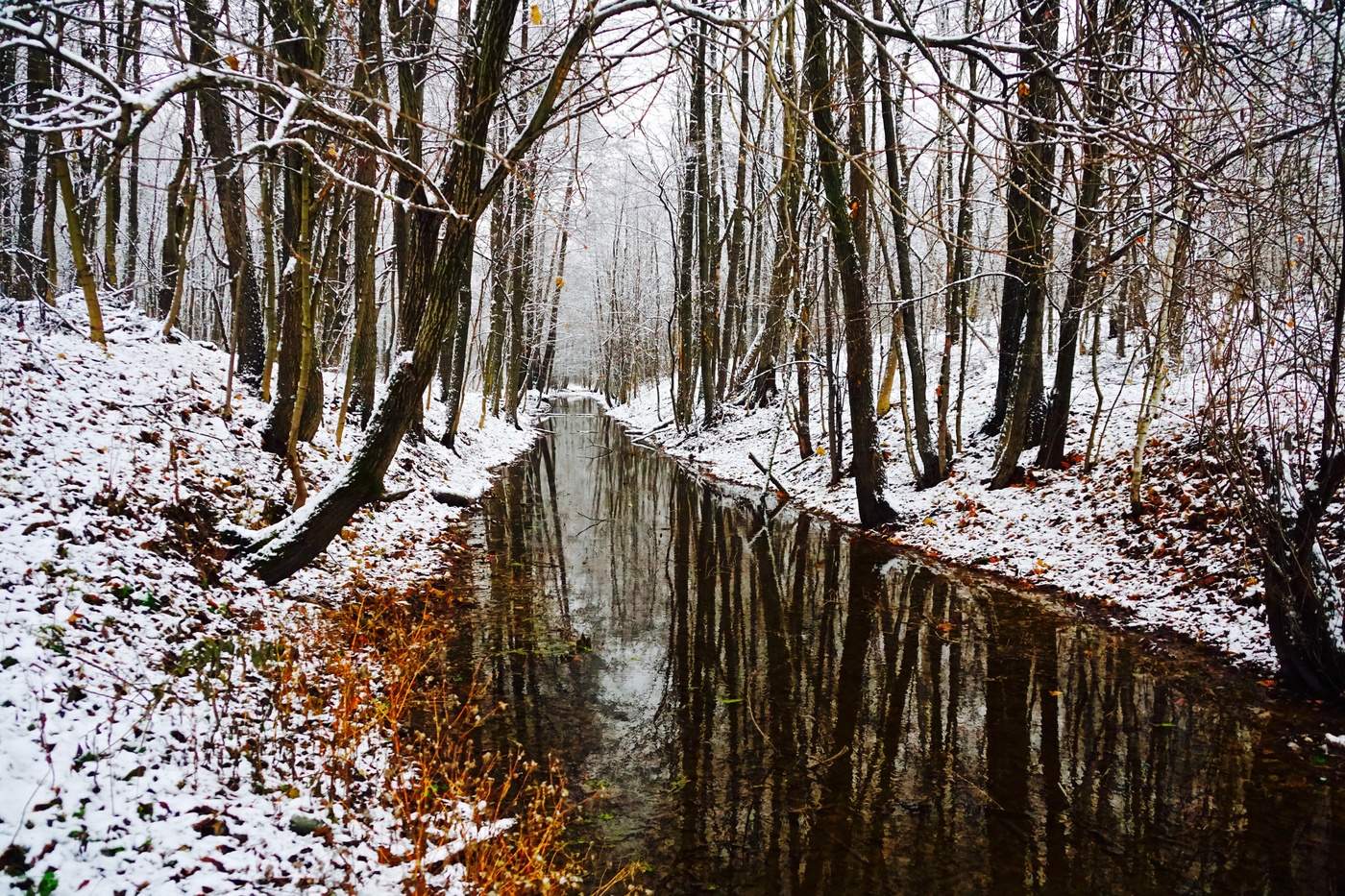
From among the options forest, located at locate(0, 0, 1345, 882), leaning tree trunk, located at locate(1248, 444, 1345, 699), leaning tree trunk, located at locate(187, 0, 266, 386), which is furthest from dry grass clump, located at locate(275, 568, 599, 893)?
leaning tree trunk, located at locate(1248, 444, 1345, 699)

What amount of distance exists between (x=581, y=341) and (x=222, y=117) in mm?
61055

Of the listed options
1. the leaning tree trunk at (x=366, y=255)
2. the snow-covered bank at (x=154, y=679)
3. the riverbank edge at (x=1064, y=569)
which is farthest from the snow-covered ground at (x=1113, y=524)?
the leaning tree trunk at (x=366, y=255)

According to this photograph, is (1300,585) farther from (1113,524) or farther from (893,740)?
(1113,524)

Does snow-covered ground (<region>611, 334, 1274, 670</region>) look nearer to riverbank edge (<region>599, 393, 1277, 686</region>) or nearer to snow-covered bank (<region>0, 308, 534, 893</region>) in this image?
riverbank edge (<region>599, 393, 1277, 686</region>)

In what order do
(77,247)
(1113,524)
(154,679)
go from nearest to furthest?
(154,679) < (77,247) < (1113,524)

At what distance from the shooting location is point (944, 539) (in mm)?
10828

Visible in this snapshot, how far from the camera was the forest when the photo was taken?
122 inches

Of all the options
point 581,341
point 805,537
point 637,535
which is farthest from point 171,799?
point 581,341

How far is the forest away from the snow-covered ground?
2.6 inches

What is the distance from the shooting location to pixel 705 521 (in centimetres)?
1341

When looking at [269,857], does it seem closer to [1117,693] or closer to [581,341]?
[1117,693]

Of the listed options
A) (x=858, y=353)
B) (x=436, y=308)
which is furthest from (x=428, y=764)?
(x=858, y=353)

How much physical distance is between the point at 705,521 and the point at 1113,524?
6612 millimetres

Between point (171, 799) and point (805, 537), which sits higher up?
point (171, 799)
